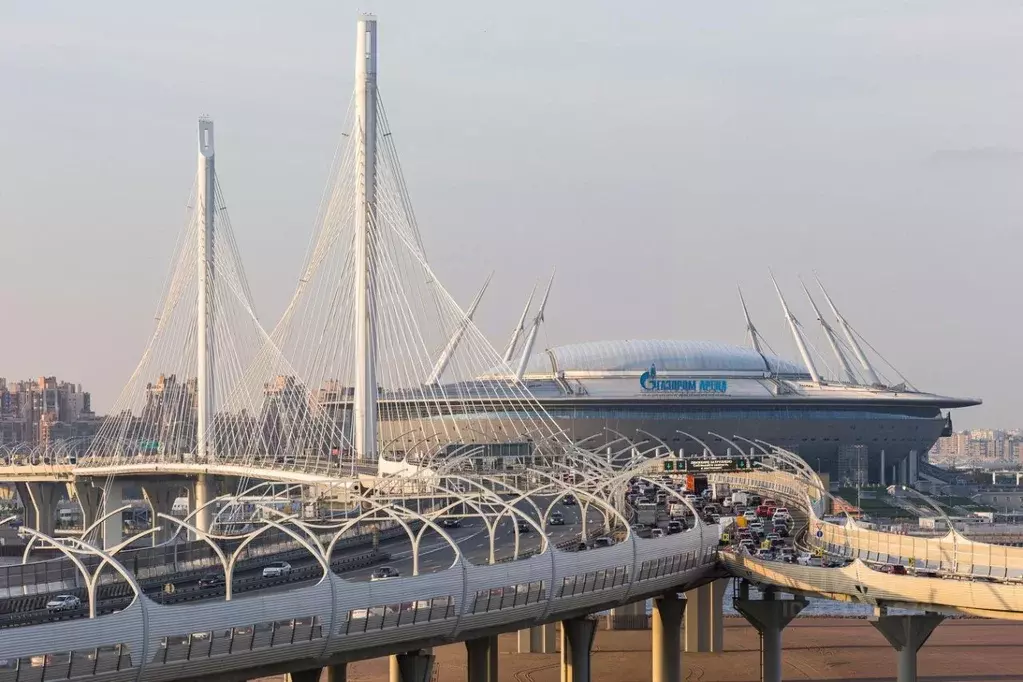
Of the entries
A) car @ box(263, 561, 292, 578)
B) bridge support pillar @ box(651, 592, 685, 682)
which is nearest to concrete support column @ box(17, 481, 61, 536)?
bridge support pillar @ box(651, 592, 685, 682)

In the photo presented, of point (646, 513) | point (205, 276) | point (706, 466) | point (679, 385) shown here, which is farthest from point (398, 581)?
point (679, 385)

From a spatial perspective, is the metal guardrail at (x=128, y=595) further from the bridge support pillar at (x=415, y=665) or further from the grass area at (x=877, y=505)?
the grass area at (x=877, y=505)

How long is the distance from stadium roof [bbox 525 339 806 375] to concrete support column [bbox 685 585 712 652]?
7977cm

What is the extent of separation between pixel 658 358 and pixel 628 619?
75980 mm

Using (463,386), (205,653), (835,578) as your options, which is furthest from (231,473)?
(205,653)

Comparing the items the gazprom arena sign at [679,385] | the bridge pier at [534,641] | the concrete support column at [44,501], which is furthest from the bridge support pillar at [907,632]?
the concrete support column at [44,501]

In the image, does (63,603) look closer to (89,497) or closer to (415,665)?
(415,665)

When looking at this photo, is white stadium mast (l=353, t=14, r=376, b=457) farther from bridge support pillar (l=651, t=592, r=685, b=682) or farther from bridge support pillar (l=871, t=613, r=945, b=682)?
bridge support pillar (l=871, t=613, r=945, b=682)

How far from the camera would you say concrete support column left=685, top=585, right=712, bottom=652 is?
73.8 m

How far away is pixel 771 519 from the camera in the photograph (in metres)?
66.0

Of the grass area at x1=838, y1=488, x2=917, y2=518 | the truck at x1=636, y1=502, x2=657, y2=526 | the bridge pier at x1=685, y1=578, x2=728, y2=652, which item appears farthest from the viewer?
the grass area at x1=838, y1=488, x2=917, y2=518

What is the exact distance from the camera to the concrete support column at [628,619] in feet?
265

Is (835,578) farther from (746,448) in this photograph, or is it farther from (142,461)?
(746,448)

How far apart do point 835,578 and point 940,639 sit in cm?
4208
